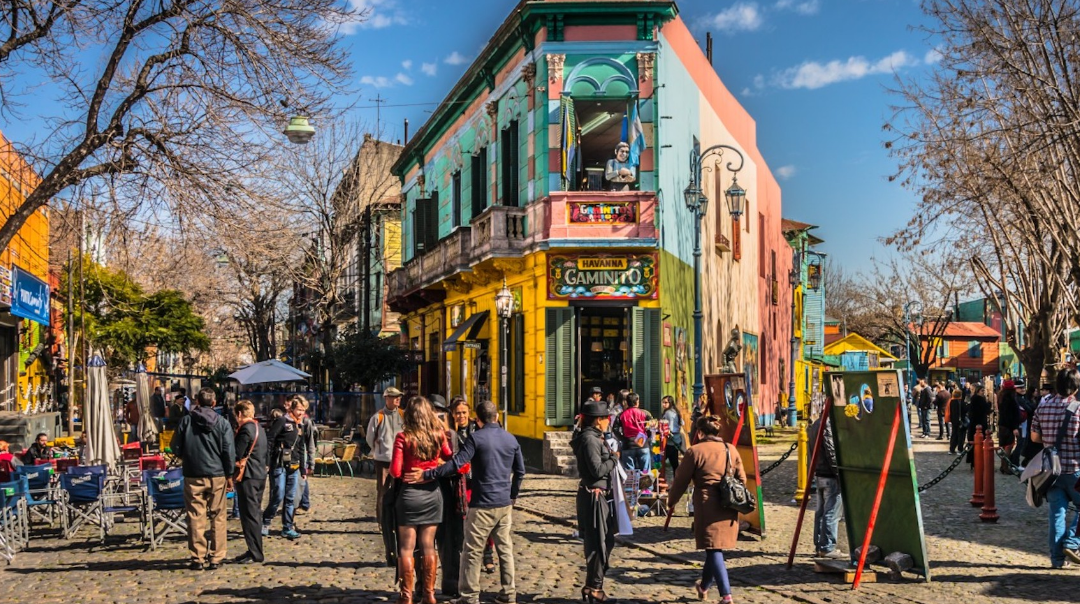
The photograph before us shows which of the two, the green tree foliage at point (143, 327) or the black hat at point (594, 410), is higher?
the green tree foliage at point (143, 327)

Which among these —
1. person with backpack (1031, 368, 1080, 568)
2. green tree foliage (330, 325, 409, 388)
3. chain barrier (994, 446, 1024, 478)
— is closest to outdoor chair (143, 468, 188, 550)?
person with backpack (1031, 368, 1080, 568)

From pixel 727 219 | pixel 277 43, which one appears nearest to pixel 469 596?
pixel 277 43

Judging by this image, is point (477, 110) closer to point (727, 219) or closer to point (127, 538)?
point (727, 219)

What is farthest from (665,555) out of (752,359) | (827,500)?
(752,359)

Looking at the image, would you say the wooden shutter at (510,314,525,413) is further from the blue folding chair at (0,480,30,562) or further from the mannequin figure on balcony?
the blue folding chair at (0,480,30,562)

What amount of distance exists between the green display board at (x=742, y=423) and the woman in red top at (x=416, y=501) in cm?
470

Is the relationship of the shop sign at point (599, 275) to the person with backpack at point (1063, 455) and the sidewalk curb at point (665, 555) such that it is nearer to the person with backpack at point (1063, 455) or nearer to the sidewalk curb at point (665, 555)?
the sidewalk curb at point (665, 555)

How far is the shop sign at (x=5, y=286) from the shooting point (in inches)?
792

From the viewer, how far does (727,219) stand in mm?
29641

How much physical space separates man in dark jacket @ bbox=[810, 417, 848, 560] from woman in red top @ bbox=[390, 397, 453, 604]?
4025 mm

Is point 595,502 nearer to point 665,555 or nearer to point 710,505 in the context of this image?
point 710,505

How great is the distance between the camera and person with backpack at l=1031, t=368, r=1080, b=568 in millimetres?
10156

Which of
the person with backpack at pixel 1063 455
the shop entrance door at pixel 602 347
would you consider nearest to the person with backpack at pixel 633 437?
the person with backpack at pixel 1063 455

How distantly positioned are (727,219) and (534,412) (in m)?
9.75
